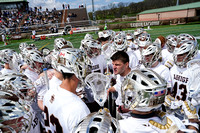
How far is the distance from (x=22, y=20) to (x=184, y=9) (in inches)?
1633

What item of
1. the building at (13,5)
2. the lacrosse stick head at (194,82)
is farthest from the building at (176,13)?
the building at (13,5)

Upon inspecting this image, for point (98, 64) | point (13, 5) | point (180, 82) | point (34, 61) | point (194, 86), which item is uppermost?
point (13, 5)

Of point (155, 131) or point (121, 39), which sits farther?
point (121, 39)

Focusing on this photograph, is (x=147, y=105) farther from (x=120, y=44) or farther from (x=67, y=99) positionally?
(x=120, y=44)

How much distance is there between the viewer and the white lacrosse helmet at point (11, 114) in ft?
4.75

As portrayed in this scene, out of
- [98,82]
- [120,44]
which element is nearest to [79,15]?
[120,44]

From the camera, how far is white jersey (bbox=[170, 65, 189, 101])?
11.4 ft

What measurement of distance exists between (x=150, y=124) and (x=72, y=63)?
4.60 feet

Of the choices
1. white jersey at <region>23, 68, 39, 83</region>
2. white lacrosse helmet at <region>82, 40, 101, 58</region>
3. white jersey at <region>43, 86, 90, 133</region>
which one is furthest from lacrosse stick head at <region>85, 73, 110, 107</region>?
white lacrosse helmet at <region>82, 40, 101, 58</region>

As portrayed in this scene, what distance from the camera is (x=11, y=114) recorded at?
1485 millimetres

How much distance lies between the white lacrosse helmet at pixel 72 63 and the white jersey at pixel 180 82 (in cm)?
261

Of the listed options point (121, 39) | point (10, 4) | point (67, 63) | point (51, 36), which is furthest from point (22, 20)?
point (67, 63)

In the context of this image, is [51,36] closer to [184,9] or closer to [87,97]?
[87,97]

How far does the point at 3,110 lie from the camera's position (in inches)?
57.2
